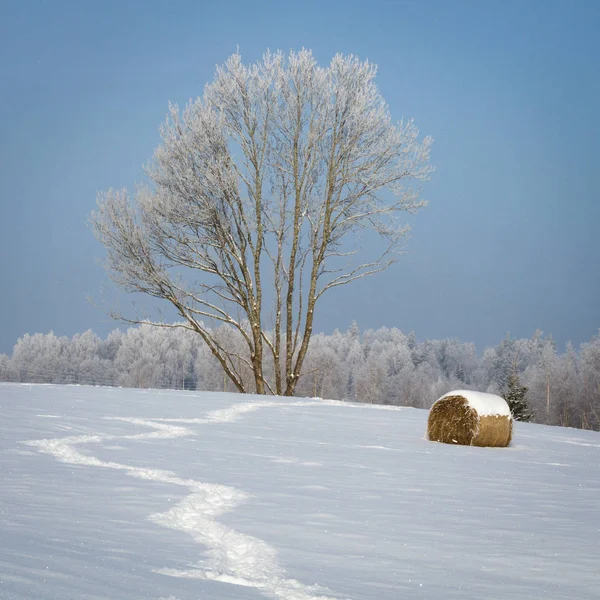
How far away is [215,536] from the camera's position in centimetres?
360

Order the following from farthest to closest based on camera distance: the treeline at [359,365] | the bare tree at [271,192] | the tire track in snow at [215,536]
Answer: the treeline at [359,365]
the bare tree at [271,192]
the tire track in snow at [215,536]

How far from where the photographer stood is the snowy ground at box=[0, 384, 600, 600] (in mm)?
2912

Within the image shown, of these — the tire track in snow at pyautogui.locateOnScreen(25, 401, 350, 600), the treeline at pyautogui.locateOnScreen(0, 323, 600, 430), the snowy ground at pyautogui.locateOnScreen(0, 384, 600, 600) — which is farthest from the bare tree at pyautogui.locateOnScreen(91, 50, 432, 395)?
the treeline at pyautogui.locateOnScreen(0, 323, 600, 430)

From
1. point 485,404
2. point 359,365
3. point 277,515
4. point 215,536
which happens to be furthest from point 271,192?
point 359,365

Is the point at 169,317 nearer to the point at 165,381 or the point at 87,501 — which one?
the point at 87,501

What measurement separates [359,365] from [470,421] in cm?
7117

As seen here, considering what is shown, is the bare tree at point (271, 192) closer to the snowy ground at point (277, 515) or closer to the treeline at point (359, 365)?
the snowy ground at point (277, 515)

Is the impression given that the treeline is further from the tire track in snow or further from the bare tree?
the tire track in snow

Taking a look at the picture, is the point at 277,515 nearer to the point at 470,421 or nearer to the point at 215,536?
the point at 215,536

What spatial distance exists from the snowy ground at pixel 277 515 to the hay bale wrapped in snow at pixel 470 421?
0.95ft

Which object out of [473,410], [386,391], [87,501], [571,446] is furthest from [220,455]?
[386,391]

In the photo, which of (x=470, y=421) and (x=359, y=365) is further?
(x=359, y=365)

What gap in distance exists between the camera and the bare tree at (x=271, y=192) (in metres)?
15.6

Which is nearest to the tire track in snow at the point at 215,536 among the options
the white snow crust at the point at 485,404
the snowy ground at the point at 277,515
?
the snowy ground at the point at 277,515
